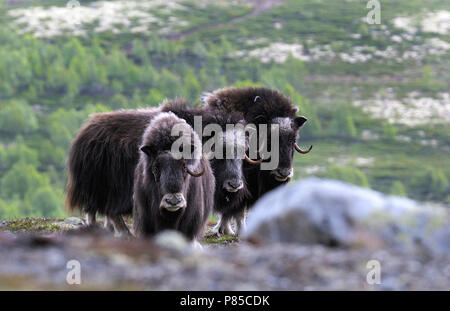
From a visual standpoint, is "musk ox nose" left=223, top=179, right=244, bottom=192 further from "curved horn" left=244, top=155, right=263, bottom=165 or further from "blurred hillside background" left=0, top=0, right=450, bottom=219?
"blurred hillside background" left=0, top=0, right=450, bottom=219

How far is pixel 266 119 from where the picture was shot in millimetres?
10266

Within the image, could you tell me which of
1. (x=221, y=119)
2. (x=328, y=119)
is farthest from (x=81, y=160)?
(x=328, y=119)

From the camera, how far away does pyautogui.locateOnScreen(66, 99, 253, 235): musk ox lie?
351 inches

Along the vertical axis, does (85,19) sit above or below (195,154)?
below

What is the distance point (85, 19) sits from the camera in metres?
117

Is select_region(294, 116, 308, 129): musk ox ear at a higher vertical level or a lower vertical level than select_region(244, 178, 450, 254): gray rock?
lower

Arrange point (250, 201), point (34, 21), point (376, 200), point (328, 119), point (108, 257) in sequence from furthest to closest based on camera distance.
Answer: point (34, 21), point (328, 119), point (250, 201), point (376, 200), point (108, 257)

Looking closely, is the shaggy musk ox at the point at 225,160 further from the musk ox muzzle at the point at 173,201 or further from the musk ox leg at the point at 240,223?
the musk ox muzzle at the point at 173,201

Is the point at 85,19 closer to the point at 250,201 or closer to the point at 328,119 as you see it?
Result: the point at 328,119

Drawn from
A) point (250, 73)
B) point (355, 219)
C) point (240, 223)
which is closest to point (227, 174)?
point (240, 223)

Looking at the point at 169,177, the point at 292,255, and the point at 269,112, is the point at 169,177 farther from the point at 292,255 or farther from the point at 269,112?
the point at 269,112

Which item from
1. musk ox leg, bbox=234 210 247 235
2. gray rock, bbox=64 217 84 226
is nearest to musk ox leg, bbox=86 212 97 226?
gray rock, bbox=64 217 84 226

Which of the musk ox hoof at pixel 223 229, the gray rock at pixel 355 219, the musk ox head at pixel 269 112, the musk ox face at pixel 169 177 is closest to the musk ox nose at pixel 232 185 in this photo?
the musk ox head at pixel 269 112

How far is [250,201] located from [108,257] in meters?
5.30
